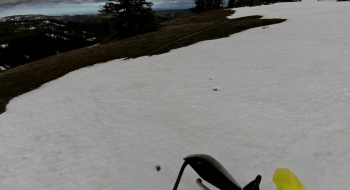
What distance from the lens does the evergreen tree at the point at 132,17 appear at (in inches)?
1767

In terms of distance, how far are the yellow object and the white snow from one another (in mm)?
4412

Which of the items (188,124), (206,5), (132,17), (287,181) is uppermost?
(206,5)

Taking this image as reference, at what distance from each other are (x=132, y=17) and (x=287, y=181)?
1951 inches

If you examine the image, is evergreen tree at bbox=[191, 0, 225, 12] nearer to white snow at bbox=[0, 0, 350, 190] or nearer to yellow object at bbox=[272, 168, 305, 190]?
white snow at bbox=[0, 0, 350, 190]

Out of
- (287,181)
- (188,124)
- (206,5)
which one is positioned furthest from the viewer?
(206,5)

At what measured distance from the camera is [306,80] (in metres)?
12.5

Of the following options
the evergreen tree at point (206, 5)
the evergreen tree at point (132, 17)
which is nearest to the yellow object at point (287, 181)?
the evergreen tree at point (132, 17)

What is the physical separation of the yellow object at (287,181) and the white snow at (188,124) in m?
4.41

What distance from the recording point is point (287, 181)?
194 cm

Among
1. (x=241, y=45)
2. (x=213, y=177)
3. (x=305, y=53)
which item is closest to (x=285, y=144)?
(x=213, y=177)

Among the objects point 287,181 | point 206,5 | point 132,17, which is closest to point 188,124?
point 287,181

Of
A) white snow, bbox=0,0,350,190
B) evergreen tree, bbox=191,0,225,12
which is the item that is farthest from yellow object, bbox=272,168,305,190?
evergreen tree, bbox=191,0,225,12

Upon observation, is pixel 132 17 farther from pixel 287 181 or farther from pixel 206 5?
pixel 206 5

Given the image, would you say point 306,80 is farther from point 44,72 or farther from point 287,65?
point 44,72
